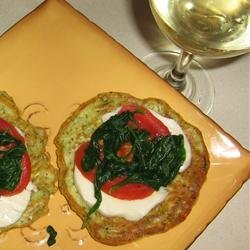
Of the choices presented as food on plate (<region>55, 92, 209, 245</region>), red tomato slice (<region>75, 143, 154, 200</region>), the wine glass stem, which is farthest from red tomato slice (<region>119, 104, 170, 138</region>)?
the wine glass stem

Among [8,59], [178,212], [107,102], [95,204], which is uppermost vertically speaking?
[8,59]

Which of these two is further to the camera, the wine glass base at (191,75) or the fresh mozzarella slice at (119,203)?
the wine glass base at (191,75)

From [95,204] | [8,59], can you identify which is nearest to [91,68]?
[8,59]

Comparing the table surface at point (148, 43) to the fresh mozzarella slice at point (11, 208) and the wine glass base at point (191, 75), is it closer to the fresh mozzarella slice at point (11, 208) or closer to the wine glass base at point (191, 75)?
the wine glass base at point (191, 75)

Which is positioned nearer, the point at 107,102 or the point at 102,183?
the point at 102,183

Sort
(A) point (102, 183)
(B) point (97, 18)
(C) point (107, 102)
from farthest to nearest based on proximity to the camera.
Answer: (B) point (97, 18) → (C) point (107, 102) → (A) point (102, 183)

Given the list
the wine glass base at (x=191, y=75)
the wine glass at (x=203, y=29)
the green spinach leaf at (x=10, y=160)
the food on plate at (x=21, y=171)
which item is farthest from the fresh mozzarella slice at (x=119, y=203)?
the wine glass base at (x=191, y=75)

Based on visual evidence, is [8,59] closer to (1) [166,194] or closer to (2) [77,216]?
(2) [77,216]
